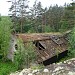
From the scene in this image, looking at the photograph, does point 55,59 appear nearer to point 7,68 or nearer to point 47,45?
point 47,45

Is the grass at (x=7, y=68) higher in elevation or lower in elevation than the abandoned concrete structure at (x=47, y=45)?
lower

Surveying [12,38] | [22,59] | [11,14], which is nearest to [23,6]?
[11,14]

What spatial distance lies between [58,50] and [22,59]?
356 inches

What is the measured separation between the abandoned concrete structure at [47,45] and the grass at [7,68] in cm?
447

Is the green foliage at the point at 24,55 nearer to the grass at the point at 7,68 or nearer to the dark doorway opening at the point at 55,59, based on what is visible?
the grass at the point at 7,68

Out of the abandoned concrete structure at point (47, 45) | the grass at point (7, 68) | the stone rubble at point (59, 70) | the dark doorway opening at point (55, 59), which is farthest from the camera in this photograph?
the dark doorway opening at point (55, 59)

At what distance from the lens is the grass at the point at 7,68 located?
113 feet

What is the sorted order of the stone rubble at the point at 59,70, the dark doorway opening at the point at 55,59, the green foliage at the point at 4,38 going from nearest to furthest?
the stone rubble at the point at 59,70 → the dark doorway opening at the point at 55,59 → the green foliage at the point at 4,38

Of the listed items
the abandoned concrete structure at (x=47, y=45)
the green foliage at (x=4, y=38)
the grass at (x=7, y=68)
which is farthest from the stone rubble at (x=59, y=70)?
the green foliage at (x=4, y=38)

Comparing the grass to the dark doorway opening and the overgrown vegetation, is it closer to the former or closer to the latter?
the overgrown vegetation

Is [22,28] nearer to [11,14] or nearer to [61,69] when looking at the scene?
[11,14]

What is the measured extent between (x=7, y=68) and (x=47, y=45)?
7.95 metres

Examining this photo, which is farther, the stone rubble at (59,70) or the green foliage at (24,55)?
the green foliage at (24,55)

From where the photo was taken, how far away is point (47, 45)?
39844mm
